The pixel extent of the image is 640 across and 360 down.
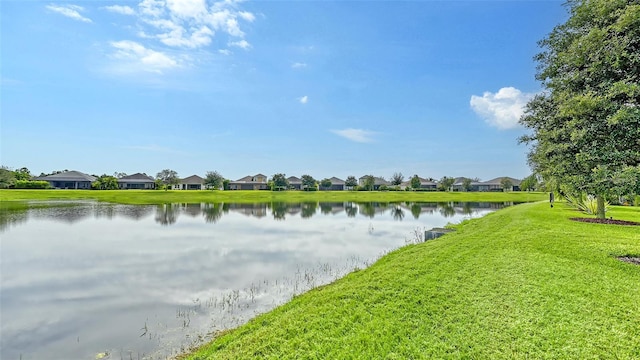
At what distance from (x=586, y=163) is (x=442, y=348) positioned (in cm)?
859

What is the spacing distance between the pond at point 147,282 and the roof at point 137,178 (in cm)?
7220

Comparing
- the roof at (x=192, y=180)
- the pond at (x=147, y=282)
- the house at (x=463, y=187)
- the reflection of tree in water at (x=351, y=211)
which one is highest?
the roof at (x=192, y=180)

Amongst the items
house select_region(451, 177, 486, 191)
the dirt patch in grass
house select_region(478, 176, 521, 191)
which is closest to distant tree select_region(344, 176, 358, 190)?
house select_region(451, 177, 486, 191)

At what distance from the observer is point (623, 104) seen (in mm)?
8680

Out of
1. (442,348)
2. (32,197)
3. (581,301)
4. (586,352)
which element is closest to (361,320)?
(442,348)

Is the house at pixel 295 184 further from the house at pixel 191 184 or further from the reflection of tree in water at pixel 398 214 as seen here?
the reflection of tree in water at pixel 398 214

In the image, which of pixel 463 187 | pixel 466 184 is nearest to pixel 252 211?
pixel 466 184

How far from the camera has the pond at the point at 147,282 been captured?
21.6ft

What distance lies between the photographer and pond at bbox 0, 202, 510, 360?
21.6ft

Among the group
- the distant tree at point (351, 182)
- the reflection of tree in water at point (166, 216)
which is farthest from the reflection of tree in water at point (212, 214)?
the distant tree at point (351, 182)

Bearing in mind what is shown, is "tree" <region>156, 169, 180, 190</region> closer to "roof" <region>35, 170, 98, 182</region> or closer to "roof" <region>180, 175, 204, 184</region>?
"roof" <region>180, 175, 204, 184</region>

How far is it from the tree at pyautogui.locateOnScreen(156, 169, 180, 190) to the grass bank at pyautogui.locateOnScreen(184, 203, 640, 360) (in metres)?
87.0

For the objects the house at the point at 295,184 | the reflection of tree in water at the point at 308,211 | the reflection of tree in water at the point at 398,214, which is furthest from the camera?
the house at the point at 295,184

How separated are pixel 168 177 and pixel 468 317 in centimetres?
9255
